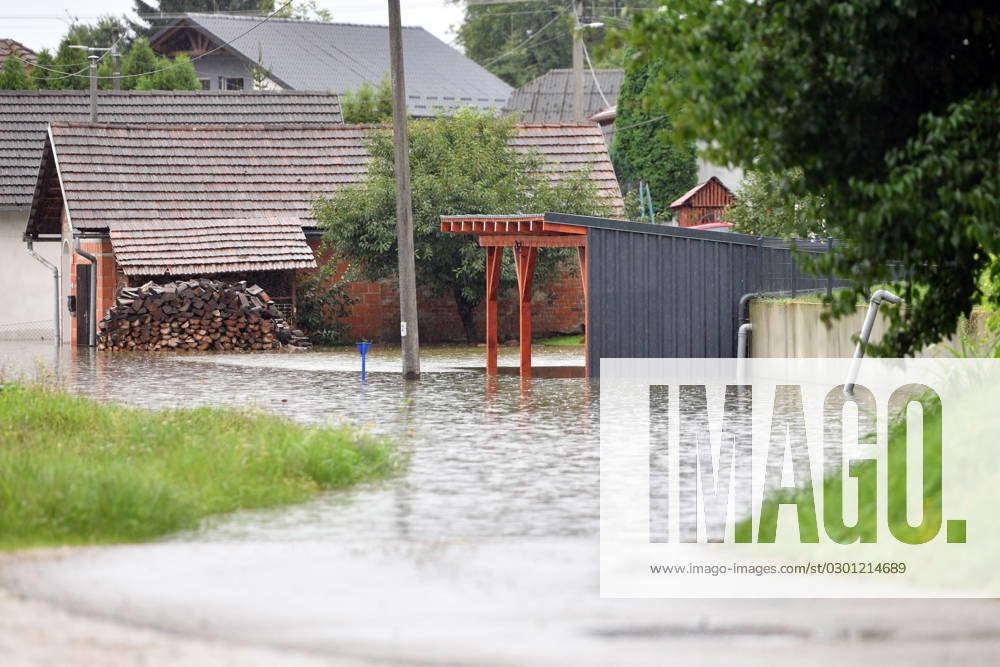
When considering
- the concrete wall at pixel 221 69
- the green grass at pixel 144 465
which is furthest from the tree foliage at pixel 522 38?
the green grass at pixel 144 465

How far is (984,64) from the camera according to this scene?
955 cm

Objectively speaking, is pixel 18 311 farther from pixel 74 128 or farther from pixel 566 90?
pixel 566 90

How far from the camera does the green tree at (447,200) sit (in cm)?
3538

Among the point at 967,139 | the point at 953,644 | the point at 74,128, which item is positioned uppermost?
the point at 74,128

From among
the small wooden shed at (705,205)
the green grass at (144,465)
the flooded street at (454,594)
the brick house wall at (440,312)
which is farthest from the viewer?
the small wooden shed at (705,205)

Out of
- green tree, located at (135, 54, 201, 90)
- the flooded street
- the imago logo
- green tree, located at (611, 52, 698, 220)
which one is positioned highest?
green tree, located at (135, 54, 201, 90)

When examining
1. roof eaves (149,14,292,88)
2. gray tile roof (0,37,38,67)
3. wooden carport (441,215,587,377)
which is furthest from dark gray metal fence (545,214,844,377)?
roof eaves (149,14,292,88)

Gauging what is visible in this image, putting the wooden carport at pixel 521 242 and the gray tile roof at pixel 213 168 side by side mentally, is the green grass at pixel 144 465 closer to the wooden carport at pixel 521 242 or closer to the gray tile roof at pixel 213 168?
the wooden carport at pixel 521 242

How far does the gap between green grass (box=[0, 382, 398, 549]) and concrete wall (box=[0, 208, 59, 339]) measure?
88.7 feet

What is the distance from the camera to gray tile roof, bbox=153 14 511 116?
69438mm

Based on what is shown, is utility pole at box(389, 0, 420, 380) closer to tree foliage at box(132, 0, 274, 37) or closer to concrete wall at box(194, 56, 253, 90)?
concrete wall at box(194, 56, 253, 90)

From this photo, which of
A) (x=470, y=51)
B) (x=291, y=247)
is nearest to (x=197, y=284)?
(x=291, y=247)

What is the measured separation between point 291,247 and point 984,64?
1109 inches

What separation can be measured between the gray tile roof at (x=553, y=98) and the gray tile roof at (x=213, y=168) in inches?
1302
